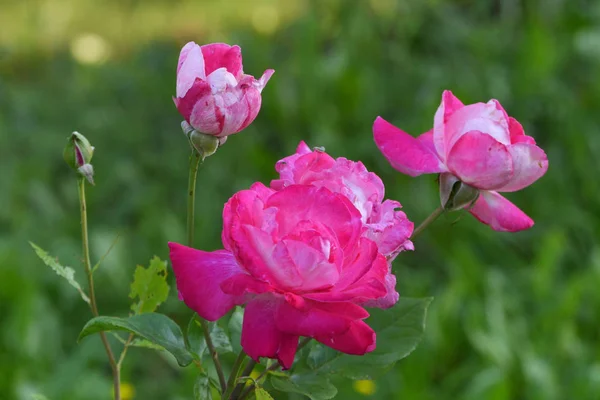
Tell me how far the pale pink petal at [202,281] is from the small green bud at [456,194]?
15 centimetres

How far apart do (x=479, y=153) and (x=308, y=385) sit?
18cm

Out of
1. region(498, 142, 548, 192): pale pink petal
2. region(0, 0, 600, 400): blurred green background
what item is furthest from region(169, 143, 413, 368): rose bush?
region(0, 0, 600, 400): blurred green background

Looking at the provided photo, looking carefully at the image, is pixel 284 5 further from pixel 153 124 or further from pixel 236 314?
pixel 236 314

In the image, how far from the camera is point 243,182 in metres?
2.06

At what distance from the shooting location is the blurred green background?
156cm

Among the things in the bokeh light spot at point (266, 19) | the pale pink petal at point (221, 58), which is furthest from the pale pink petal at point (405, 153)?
the bokeh light spot at point (266, 19)

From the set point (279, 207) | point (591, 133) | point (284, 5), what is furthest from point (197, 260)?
point (284, 5)

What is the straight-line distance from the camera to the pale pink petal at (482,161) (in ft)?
1.67

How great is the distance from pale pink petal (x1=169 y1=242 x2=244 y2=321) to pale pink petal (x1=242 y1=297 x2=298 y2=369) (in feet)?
0.05

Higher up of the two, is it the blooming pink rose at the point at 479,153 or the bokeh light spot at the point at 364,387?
the blooming pink rose at the point at 479,153

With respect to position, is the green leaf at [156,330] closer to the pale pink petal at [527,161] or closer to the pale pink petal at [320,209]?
the pale pink petal at [320,209]

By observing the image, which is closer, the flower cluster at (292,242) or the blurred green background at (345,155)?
the flower cluster at (292,242)

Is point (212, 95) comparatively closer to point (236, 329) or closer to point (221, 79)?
point (221, 79)

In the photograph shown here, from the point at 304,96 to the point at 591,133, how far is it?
0.77 meters
